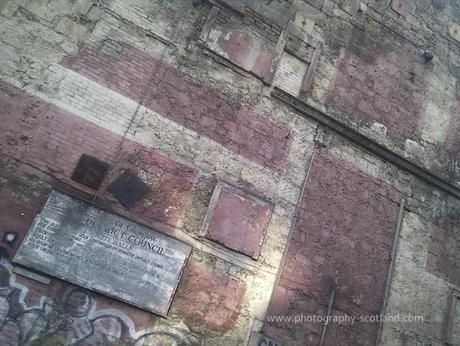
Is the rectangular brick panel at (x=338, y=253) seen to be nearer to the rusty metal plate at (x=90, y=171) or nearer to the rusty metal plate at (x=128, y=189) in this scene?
the rusty metal plate at (x=128, y=189)

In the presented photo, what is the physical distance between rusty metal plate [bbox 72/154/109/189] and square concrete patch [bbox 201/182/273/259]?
5.19 ft

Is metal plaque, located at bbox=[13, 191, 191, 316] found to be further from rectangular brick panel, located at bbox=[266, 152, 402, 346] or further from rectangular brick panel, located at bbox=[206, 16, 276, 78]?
rectangular brick panel, located at bbox=[206, 16, 276, 78]

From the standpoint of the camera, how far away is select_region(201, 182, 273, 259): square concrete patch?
5.74m

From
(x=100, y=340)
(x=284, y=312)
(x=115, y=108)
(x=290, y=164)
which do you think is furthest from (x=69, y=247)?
(x=290, y=164)

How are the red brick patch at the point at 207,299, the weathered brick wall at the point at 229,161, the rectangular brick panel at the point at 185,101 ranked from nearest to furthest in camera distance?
the weathered brick wall at the point at 229,161, the red brick patch at the point at 207,299, the rectangular brick panel at the point at 185,101

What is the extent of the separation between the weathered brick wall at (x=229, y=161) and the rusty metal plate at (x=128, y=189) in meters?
0.10

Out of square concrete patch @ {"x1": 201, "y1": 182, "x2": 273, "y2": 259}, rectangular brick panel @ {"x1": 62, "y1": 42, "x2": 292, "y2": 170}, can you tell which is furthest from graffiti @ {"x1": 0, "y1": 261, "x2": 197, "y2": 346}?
rectangular brick panel @ {"x1": 62, "y1": 42, "x2": 292, "y2": 170}

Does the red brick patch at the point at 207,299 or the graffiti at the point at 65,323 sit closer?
the graffiti at the point at 65,323

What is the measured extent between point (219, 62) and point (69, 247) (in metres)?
3.64

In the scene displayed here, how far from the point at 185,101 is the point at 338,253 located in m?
3.41

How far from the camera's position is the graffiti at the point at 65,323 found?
4668 millimetres

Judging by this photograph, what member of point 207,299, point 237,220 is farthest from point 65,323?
point 237,220

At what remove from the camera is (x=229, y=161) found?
6.12m

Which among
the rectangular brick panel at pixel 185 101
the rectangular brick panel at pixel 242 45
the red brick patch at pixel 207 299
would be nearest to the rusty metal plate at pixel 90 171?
the rectangular brick panel at pixel 185 101
